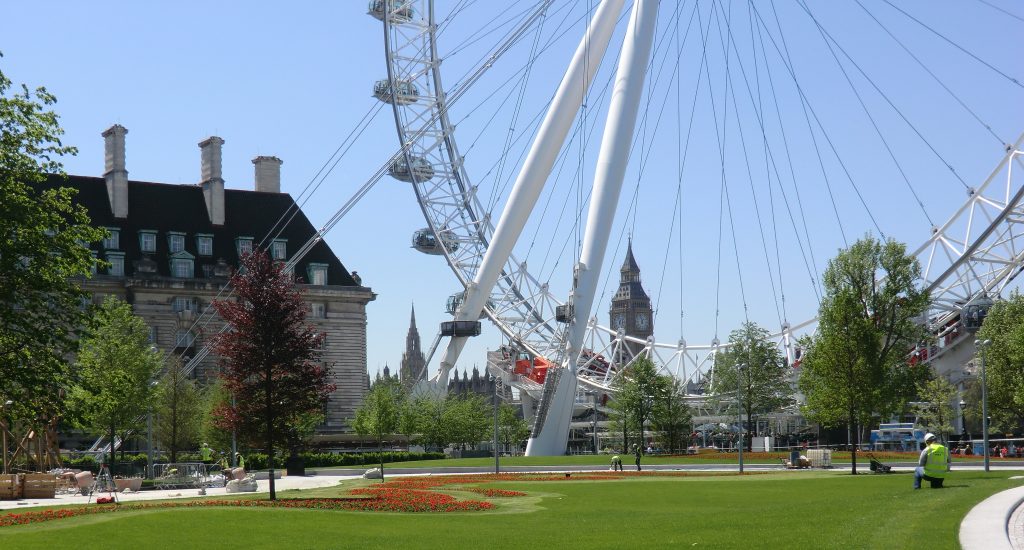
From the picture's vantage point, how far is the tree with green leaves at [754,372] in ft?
298

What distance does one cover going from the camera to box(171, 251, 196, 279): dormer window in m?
106

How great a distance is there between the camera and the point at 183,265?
10650 cm

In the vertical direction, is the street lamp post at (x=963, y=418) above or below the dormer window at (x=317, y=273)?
below

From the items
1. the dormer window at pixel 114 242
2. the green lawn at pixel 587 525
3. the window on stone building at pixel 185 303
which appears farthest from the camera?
the window on stone building at pixel 185 303

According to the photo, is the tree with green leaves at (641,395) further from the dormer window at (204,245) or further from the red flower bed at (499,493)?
the red flower bed at (499,493)

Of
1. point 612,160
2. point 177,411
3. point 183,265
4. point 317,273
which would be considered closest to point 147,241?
point 183,265

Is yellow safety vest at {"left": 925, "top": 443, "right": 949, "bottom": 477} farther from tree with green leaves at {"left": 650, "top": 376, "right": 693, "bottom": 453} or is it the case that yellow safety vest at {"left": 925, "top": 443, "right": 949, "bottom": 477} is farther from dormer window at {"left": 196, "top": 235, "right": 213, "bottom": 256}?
dormer window at {"left": 196, "top": 235, "right": 213, "bottom": 256}

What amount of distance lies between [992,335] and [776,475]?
3046cm

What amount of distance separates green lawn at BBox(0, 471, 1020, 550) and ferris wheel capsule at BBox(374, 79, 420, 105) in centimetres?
6460

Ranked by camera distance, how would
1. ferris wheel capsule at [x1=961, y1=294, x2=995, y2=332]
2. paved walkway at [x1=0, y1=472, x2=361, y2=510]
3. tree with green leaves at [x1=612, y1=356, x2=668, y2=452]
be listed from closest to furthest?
paved walkway at [x1=0, y1=472, x2=361, y2=510] → tree with green leaves at [x1=612, y1=356, x2=668, y2=452] → ferris wheel capsule at [x1=961, y1=294, x2=995, y2=332]

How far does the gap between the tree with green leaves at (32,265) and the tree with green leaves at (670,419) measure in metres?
64.7

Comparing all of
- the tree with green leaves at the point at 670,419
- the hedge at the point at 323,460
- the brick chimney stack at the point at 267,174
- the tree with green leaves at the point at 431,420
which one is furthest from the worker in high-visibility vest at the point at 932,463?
the brick chimney stack at the point at 267,174

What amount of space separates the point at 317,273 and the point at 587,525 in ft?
287

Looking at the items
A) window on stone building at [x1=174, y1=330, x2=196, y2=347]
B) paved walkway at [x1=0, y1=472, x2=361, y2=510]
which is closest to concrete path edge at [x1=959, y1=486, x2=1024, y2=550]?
paved walkway at [x1=0, y1=472, x2=361, y2=510]
